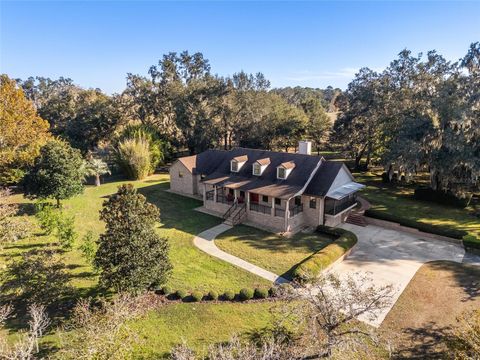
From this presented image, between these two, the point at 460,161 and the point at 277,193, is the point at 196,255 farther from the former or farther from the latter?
the point at 460,161

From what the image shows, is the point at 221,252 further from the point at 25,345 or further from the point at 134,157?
the point at 134,157

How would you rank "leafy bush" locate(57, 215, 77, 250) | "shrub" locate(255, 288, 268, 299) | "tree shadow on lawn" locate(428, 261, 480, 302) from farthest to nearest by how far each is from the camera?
"leafy bush" locate(57, 215, 77, 250) → "tree shadow on lawn" locate(428, 261, 480, 302) → "shrub" locate(255, 288, 268, 299)

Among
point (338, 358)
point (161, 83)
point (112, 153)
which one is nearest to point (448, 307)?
point (338, 358)

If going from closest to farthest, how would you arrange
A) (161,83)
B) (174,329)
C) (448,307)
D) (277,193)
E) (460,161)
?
1. (174,329)
2. (448,307)
3. (277,193)
4. (460,161)
5. (161,83)

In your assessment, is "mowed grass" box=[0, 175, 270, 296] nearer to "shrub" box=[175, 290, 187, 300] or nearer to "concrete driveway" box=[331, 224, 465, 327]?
"shrub" box=[175, 290, 187, 300]

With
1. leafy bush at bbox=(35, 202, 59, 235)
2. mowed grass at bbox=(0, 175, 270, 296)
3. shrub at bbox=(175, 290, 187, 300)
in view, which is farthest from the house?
leafy bush at bbox=(35, 202, 59, 235)

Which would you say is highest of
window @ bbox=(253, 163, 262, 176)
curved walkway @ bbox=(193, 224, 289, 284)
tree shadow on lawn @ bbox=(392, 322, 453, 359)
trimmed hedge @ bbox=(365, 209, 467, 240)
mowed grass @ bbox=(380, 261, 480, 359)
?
window @ bbox=(253, 163, 262, 176)

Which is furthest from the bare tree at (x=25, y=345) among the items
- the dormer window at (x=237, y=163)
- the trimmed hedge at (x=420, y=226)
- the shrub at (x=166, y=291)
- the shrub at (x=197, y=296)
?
the trimmed hedge at (x=420, y=226)

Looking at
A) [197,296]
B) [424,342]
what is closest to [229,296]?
[197,296]
